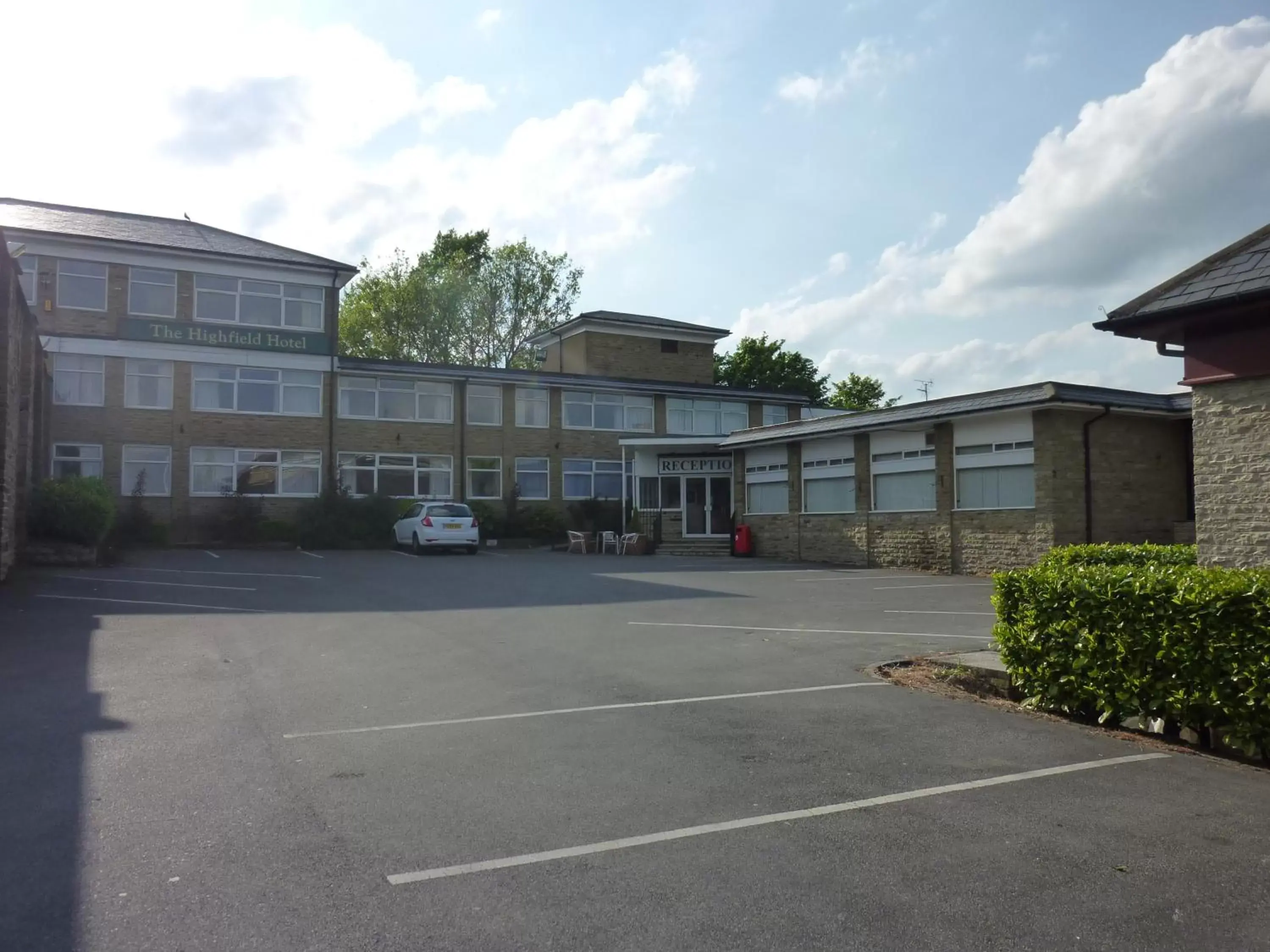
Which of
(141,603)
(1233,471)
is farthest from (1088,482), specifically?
(141,603)

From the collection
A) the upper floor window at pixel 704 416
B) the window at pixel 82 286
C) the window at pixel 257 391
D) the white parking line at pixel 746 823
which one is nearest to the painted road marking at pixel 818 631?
the white parking line at pixel 746 823

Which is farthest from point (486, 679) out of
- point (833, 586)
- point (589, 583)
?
point (833, 586)

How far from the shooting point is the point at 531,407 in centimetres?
3803

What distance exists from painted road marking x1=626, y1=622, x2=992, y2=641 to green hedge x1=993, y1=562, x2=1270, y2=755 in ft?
11.1

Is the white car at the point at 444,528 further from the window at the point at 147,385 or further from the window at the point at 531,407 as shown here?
the window at the point at 147,385

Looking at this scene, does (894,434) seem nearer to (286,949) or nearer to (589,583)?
(589,583)

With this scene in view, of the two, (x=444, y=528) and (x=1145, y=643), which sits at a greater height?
(x=444, y=528)

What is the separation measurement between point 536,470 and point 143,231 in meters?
15.1

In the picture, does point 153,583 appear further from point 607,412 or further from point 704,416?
point 704,416

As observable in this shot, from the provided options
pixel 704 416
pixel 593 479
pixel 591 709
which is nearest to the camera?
pixel 591 709

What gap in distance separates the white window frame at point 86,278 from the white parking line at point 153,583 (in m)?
14.9

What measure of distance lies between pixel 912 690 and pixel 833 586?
1079cm

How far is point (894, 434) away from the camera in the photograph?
84.3 ft

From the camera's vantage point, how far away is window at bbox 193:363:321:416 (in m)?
32.2
